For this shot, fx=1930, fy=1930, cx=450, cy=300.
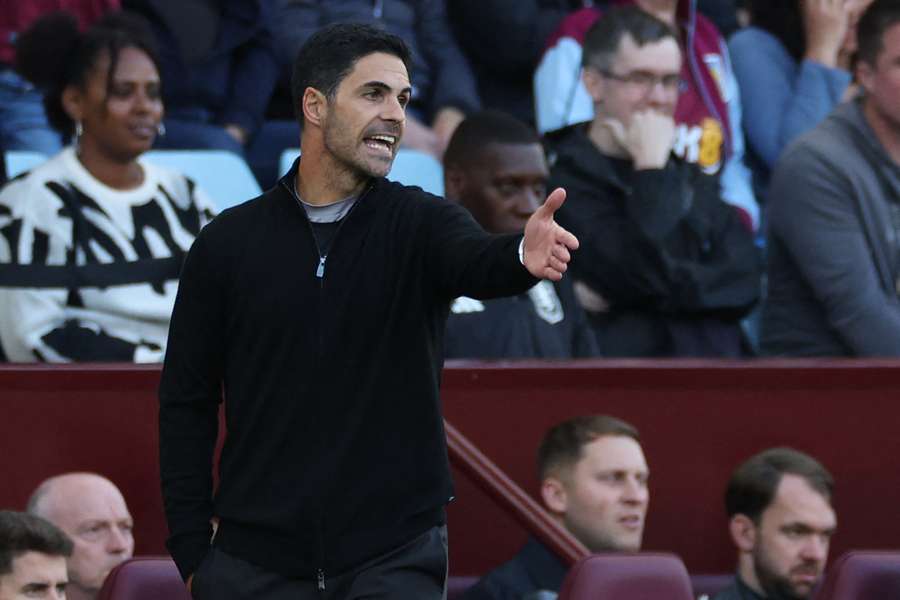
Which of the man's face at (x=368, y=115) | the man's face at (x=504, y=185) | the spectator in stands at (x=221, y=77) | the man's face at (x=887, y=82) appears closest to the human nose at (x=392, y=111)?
the man's face at (x=368, y=115)

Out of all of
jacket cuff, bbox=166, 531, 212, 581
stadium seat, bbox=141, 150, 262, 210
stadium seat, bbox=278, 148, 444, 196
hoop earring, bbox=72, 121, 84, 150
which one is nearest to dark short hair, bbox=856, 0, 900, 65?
stadium seat, bbox=278, 148, 444, 196

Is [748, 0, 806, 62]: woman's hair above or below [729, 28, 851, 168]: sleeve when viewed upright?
above

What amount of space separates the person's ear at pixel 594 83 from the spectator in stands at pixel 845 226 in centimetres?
74

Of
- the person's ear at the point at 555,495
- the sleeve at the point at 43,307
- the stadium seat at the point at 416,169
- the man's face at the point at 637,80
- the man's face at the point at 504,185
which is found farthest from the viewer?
the stadium seat at the point at 416,169

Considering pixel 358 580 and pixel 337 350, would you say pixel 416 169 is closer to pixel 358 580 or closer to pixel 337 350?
pixel 337 350

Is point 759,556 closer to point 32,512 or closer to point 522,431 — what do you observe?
point 522,431

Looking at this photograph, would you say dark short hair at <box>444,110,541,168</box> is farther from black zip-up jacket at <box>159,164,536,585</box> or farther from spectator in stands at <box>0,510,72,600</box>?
black zip-up jacket at <box>159,164,536,585</box>

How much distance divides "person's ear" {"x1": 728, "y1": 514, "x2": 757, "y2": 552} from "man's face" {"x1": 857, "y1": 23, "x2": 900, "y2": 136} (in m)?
1.52

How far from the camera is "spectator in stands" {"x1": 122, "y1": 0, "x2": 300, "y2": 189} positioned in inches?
269

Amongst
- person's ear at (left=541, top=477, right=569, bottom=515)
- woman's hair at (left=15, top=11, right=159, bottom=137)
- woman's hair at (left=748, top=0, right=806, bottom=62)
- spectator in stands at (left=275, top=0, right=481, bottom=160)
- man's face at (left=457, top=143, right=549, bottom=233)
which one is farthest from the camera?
woman's hair at (left=748, top=0, right=806, bottom=62)

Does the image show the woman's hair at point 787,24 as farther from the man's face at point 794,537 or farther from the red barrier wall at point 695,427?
the man's face at point 794,537

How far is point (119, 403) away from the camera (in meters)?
5.34

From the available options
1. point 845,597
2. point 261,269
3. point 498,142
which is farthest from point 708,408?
point 261,269

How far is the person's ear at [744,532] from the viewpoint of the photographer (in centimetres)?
527
